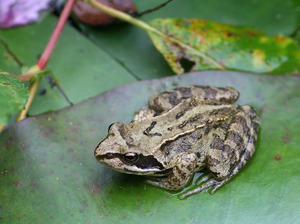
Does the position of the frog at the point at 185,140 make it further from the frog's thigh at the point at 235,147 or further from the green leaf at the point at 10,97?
the green leaf at the point at 10,97

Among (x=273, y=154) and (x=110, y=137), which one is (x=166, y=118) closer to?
(x=110, y=137)

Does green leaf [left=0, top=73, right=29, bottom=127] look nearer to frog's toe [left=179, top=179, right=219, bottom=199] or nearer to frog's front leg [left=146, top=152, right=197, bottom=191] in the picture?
frog's front leg [left=146, top=152, right=197, bottom=191]

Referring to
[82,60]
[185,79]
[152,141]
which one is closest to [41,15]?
[82,60]

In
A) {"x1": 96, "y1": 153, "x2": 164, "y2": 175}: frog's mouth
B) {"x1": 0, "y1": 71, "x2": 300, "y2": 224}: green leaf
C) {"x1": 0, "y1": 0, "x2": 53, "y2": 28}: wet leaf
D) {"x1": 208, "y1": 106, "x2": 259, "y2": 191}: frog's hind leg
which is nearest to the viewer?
{"x1": 0, "y1": 71, "x2": 300, "y2": 224}: green leaf

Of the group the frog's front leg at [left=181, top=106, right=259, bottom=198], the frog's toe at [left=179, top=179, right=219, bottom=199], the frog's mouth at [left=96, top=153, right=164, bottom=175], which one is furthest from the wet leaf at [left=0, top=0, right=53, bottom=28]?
the frog's toe at [left=179, top=179, right=219, bottom=199]

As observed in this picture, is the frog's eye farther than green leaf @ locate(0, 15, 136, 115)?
No

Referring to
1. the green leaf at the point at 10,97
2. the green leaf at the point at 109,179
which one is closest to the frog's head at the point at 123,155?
the green leaf at the point at 109,179
